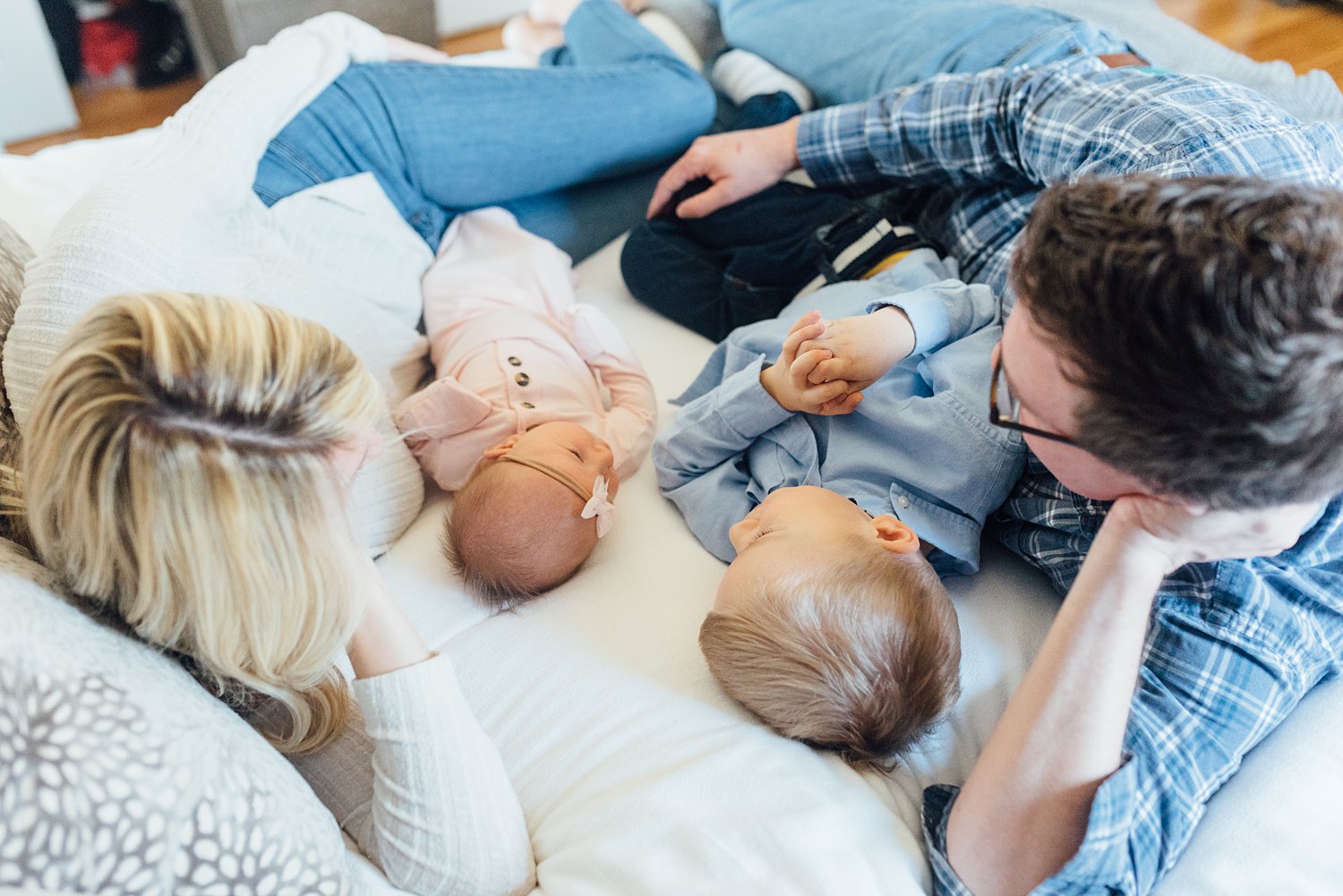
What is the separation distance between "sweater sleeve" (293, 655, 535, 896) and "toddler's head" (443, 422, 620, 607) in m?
0.26

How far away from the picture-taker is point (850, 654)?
0.88 m

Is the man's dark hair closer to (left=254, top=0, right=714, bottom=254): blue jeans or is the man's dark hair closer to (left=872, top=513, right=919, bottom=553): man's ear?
(left=872, top=513, right=919, bottom=553): man's ear

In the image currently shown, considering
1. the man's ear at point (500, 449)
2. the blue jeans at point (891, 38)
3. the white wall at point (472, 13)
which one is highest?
the blue jeans at point (891, 38)

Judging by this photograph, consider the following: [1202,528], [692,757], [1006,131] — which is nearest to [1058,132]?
[1006,131]

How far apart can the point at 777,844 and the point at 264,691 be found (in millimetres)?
Answer: 482

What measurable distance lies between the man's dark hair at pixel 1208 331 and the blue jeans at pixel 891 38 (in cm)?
99

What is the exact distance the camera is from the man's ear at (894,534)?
98 cm

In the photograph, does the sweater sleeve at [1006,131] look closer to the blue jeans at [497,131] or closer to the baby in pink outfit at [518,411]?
the blue jeans at [497,131]

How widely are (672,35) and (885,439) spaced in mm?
1233

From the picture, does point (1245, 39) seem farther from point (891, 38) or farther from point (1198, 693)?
point (1198, 693)

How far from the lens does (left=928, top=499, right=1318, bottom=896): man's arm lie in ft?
2.52

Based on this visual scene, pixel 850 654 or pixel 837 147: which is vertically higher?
pixel 837 147

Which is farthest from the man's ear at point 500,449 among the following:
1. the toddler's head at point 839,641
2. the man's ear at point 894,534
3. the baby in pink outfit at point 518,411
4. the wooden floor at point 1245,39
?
the wooden floor at point 1245,39

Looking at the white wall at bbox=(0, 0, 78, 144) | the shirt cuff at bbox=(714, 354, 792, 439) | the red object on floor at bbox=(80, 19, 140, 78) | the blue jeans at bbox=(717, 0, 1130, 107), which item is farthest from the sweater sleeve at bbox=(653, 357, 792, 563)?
the red object on floor at bbox=(80, 19, 140, 78)
